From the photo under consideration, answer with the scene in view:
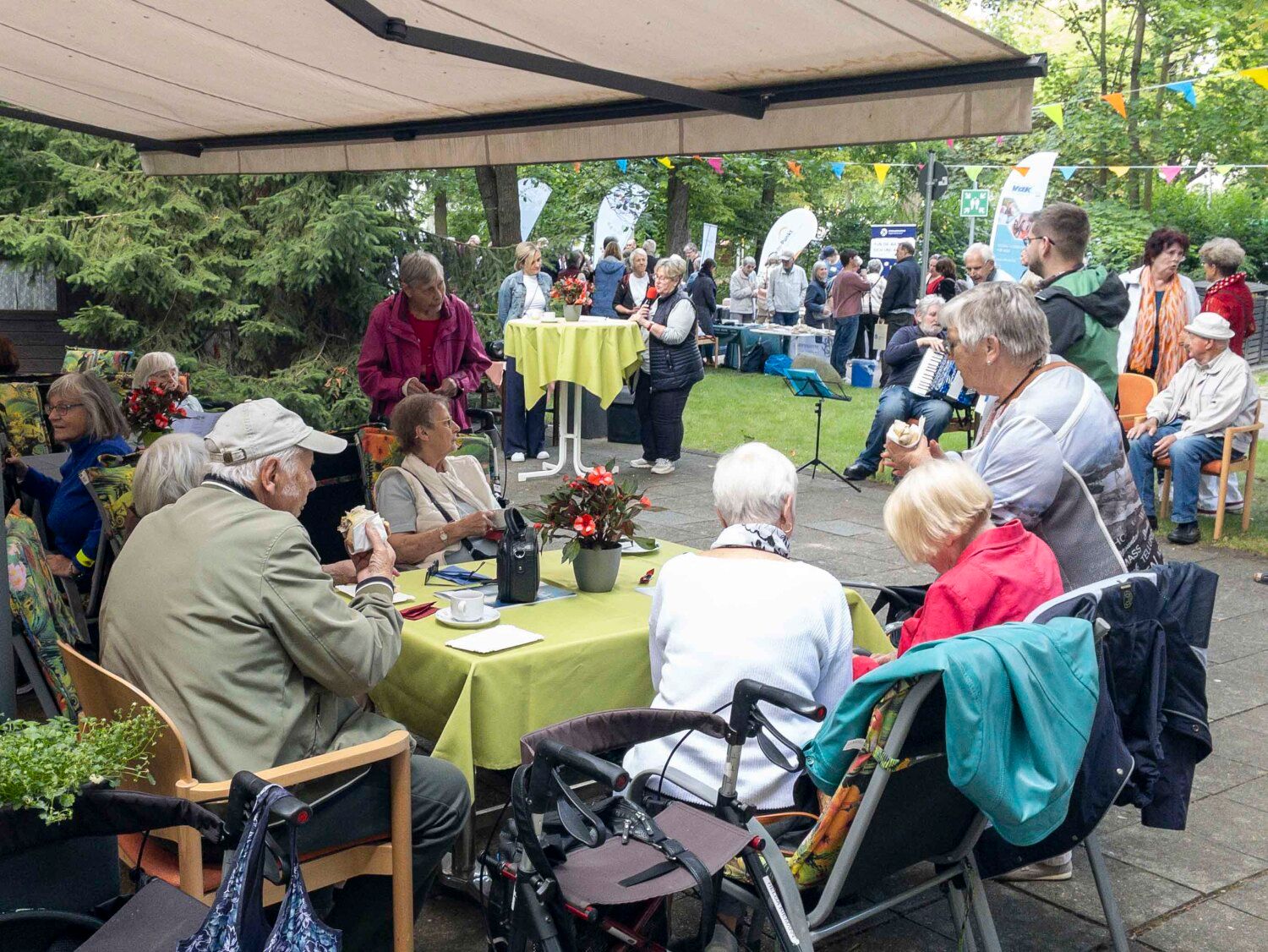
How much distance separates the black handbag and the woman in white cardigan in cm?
83

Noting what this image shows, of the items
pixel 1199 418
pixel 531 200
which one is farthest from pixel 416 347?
pixel 531 200

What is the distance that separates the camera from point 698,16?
11.1 ft

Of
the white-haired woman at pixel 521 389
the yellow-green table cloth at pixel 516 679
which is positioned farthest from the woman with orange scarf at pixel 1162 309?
the yellow-green table cloth at pixel 516 679

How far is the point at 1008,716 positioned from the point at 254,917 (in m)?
1.28

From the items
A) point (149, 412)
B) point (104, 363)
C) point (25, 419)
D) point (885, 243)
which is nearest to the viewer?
point (149, 412)

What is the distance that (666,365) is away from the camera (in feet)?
30.6

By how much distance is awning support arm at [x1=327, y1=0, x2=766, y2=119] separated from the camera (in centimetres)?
333

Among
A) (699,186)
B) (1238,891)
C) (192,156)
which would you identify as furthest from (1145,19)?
(1238,891)

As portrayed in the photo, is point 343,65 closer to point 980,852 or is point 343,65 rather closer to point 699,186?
point 980,852

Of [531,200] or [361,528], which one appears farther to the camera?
[531,200]

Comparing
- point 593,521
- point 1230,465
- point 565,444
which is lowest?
point 565,444

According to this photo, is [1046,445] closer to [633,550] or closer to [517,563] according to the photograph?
[633,550]

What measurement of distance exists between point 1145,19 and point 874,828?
2631cm

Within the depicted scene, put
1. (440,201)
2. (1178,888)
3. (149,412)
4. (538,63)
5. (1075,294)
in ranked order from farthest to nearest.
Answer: (440,201), (149,412), (1075,294), (538,63), (1178,888)
